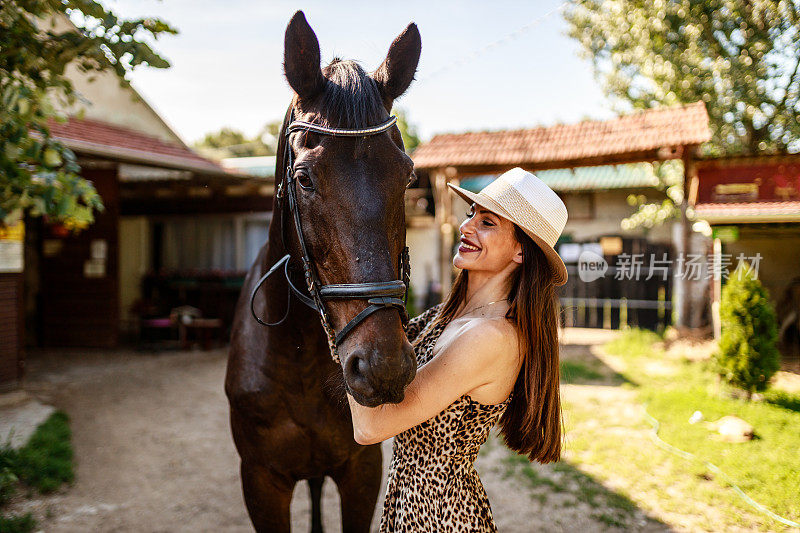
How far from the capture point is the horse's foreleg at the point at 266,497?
2133mm

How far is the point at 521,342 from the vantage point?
1.47m

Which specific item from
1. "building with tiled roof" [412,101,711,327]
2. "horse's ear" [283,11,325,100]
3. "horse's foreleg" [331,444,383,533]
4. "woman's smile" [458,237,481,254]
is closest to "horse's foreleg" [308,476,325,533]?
"horse's foreleg" [331,444,383,533]

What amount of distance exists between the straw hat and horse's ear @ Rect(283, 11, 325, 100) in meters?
0.61

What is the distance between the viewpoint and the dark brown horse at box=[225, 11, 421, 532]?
1.29 m

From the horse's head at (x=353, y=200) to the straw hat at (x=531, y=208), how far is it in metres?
0.28

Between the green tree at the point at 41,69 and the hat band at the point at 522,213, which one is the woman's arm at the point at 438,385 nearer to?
the hat band at the point at 522,213

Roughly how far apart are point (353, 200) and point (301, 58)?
52 centimetres

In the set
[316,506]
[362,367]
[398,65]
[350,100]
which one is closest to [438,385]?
[362,367]

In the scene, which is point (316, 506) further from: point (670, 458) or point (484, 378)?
point (670, 458)

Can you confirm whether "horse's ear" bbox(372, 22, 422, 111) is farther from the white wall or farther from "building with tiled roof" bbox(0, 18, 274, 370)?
the white wall

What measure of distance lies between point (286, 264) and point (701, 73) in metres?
5.70

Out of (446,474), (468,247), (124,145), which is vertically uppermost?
(124,145)

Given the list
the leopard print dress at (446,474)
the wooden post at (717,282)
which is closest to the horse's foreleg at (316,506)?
the leopard print dress at (446,474)

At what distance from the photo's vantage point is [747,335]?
3043 mm
